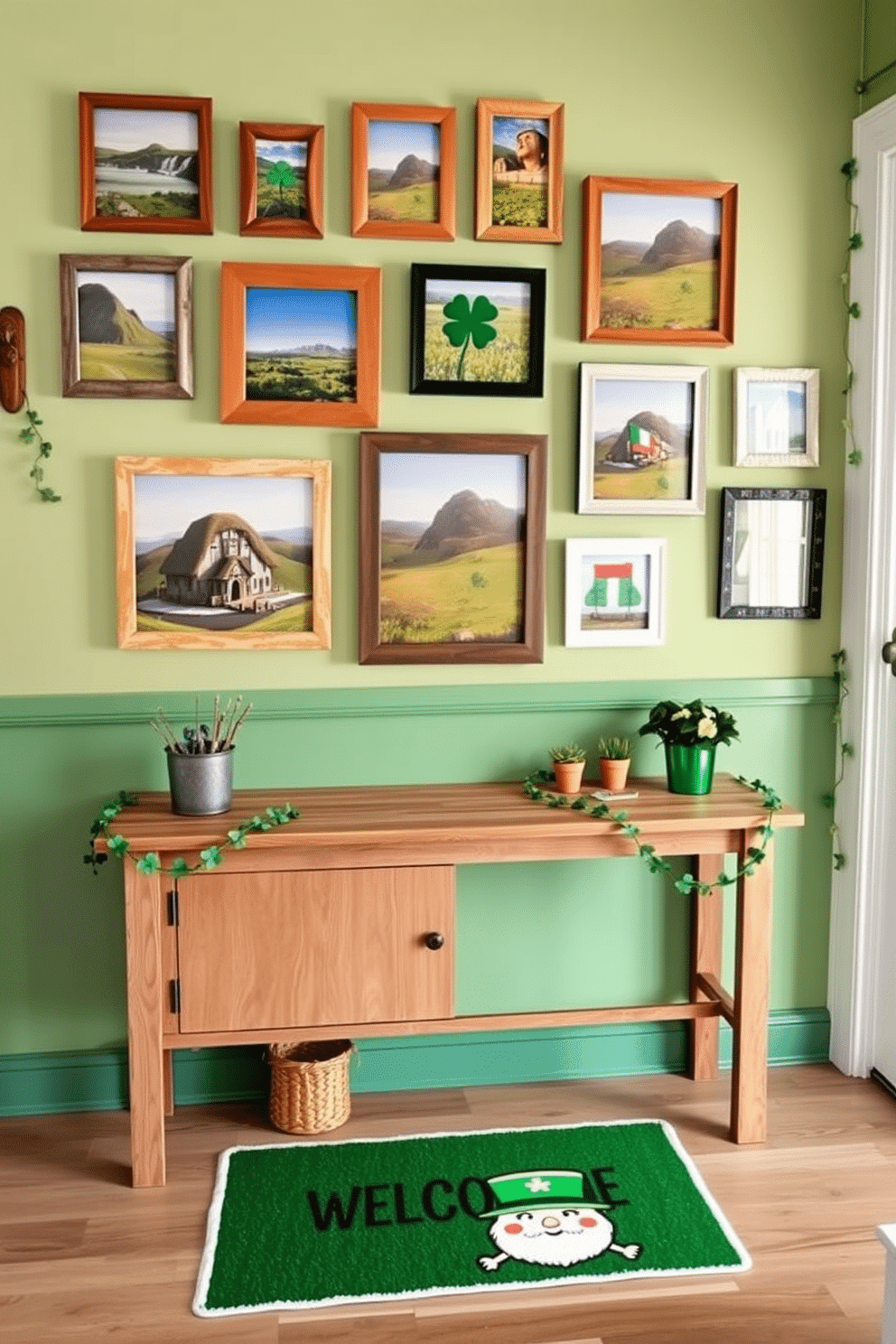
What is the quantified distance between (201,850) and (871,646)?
1684mm

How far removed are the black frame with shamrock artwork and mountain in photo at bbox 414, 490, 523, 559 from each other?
26 cm

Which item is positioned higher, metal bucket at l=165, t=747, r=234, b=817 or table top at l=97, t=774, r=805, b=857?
metal bucket at l=165, t=747, r=234, b=817

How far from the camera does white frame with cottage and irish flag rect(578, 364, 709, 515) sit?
311 centimetres

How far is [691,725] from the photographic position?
2.96 m

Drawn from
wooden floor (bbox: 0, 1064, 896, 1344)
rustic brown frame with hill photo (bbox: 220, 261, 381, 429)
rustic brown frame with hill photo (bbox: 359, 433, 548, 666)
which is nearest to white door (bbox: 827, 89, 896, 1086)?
wooden floor (bbox: 0, 1064, 896, 1344)

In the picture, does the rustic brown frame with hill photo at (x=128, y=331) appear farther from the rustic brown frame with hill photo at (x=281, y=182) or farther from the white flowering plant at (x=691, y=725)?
the white flowering plant at (x=691, y=725)

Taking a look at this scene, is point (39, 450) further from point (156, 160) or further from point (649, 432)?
point (649, 432)

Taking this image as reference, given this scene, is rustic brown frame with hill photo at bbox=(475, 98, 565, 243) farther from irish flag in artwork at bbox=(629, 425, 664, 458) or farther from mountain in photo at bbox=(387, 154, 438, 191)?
irish flag in artwork at bbox=(629, 425, 664, 458)

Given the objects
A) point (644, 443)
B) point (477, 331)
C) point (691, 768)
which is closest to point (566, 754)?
point (691, 768)

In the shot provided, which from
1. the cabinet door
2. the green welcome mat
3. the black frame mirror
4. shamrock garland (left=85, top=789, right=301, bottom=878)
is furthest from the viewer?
the black frame mirror

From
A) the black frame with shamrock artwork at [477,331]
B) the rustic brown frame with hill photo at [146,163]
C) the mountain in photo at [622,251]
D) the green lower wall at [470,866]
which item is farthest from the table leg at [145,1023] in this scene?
the mountain in photo at [622,251]

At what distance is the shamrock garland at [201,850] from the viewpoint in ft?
8.58

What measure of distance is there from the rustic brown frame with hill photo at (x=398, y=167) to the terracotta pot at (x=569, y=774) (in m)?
1.26

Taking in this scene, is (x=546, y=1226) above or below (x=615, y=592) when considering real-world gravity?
below
